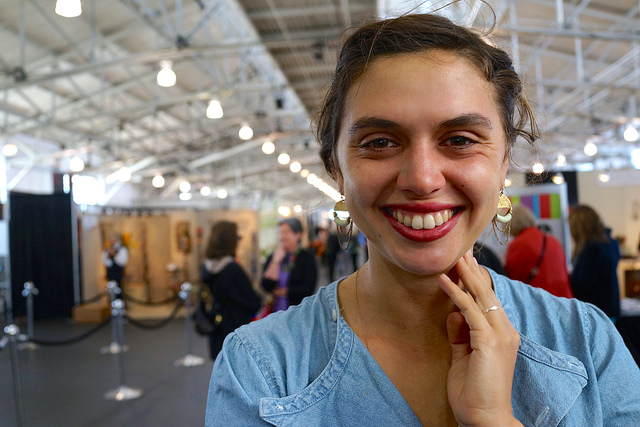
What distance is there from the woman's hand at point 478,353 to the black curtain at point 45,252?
1080 centimetres

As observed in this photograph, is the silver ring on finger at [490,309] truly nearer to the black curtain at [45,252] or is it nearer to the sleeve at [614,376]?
the sleeve at [614,376]

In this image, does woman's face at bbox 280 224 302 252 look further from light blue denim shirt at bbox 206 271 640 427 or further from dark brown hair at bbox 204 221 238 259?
light blue denim shirt at bbox 206 271 640 427

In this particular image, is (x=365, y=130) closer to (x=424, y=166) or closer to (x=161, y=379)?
(x=424, y=166)

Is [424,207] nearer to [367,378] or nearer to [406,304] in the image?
[406,304]

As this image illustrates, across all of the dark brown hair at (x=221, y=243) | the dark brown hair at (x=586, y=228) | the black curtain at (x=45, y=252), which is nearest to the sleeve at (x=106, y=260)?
the black curtain at (x=45, y=252)

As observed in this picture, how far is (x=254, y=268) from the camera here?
11539 mm

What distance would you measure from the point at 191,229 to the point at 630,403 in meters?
10.4

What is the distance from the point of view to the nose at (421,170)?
0.92 meters

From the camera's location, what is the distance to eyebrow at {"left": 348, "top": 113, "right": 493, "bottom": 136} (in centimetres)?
94

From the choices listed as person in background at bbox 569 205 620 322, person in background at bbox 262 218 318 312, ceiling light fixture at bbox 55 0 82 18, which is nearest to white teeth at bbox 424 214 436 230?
person in background at bbox 569 205 620 322

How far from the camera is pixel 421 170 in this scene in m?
0.92

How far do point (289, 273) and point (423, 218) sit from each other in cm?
408

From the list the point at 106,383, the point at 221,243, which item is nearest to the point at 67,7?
the point at 221,243

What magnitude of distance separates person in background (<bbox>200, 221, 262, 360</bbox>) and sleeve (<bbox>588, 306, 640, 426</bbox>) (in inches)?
146
